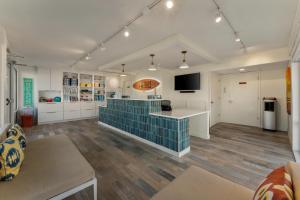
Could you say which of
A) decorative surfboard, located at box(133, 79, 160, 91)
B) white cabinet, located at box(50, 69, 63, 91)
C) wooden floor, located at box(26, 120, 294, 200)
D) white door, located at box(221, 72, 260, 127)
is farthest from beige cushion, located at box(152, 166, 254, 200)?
white cabinet, located at box(50, 69, 63, 91)

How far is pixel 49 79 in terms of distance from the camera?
18.7ft

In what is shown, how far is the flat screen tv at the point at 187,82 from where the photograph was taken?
4.96 m

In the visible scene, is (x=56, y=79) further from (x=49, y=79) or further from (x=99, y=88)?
(x=99, y=88)

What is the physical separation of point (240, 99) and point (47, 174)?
249 inches

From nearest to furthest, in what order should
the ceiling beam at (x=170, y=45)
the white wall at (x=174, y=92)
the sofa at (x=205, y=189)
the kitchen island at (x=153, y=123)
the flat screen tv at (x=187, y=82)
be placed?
the sofa at (x=205, y=189), the ceiling beam at (x=170, y=45), the kitchen island at (x=153, y=123), the white wall at (x=174, y=92), the flat screen tv at (x=187, y=82)

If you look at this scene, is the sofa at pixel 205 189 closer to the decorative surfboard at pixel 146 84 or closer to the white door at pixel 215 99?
the white door at pixel 215 99

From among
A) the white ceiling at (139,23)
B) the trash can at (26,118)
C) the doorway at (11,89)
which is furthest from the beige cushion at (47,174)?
the trash can at (26,118)

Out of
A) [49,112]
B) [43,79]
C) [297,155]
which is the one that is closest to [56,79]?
[43,79]

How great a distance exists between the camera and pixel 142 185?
6.23 ft

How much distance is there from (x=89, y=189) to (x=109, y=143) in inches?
64.8

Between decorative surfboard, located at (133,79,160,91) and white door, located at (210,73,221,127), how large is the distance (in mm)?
2496

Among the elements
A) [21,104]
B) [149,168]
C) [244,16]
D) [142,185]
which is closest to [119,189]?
[142,185]

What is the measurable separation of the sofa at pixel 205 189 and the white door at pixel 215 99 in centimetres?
425

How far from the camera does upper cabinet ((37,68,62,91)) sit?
5.53 metres
